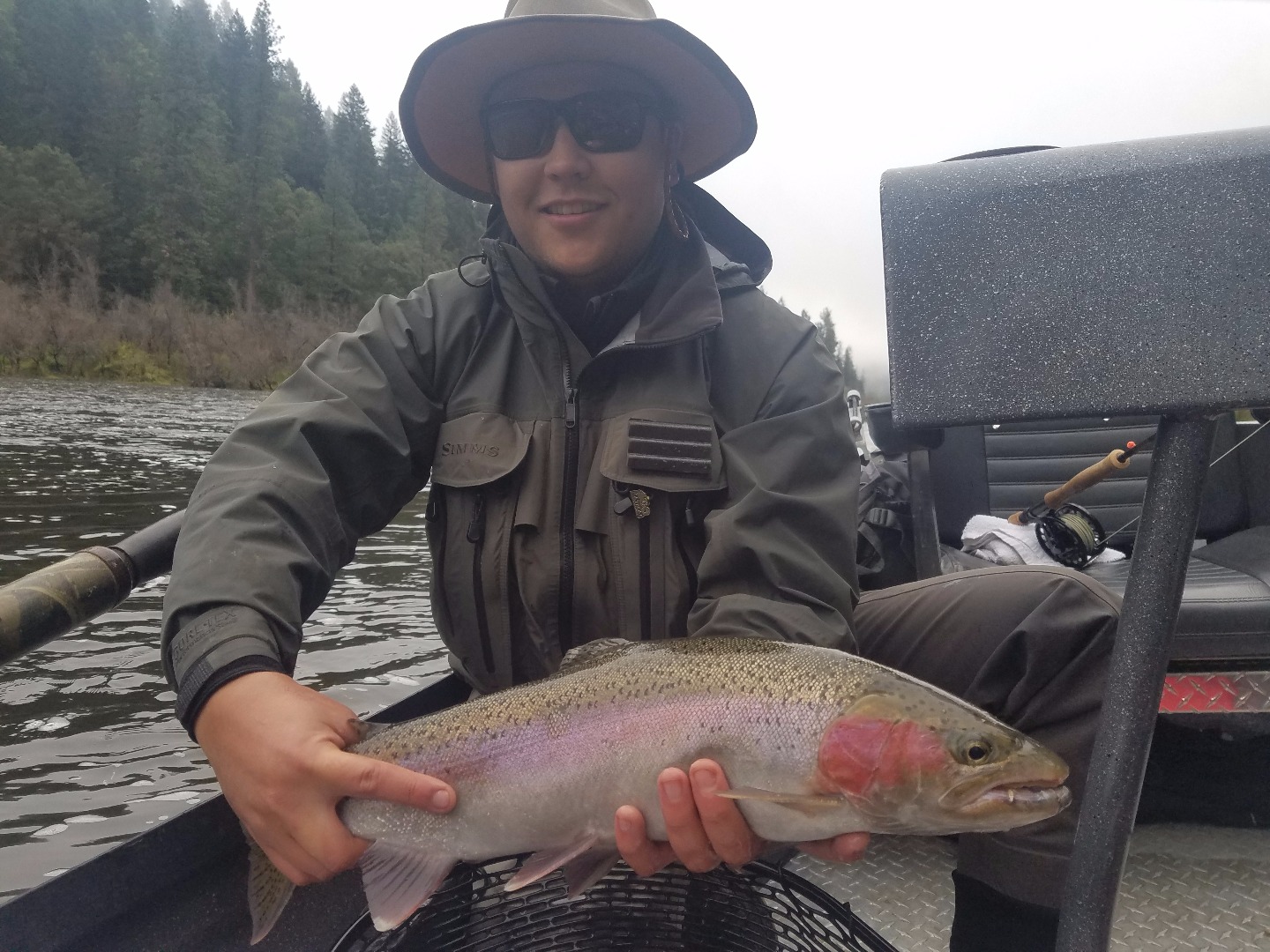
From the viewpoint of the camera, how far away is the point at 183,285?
52688mm

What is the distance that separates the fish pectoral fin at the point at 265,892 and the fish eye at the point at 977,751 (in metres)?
1.22

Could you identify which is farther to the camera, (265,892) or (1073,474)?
(1073,474)

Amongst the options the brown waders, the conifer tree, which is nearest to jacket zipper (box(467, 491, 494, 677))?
the brown waders

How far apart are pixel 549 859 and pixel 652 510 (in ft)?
2.62

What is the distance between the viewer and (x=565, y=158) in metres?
2.12

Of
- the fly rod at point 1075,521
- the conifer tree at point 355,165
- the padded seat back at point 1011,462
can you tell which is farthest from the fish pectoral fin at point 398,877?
the conifer tree at point 355,165

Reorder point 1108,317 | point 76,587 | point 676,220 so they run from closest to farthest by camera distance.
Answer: point 1108,317, point 76,587, point 676,220

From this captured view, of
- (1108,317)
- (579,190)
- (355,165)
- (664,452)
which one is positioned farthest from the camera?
(355,165)

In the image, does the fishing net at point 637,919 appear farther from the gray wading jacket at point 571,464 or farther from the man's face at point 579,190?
the man's face at point 579,190

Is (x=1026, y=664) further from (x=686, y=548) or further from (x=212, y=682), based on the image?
(x=212, y=682)

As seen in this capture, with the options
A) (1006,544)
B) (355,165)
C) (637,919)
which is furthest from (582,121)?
(355,165)

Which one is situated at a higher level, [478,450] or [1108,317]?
[1108,317]

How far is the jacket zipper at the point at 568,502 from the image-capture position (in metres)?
2.07

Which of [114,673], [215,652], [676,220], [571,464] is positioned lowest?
[114,673]
